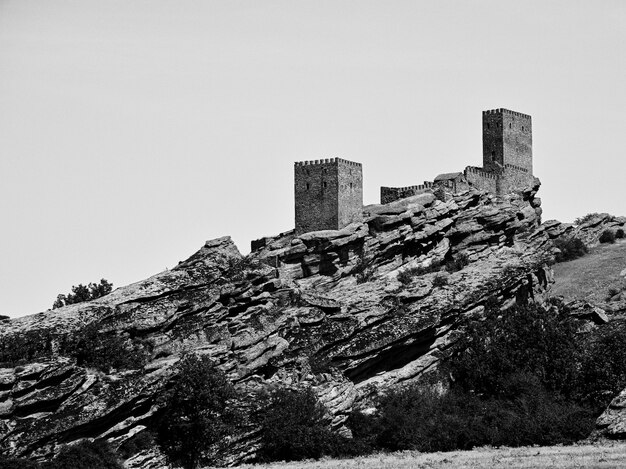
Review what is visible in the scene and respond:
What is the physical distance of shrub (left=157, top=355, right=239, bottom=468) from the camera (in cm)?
6881

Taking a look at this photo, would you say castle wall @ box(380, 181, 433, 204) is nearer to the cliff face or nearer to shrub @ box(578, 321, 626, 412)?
the cliff face

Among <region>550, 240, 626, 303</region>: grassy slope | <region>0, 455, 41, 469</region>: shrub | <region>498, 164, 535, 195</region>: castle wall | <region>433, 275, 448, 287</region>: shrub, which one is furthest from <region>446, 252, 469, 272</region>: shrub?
<region>0, 455, 41, 469</region>: shrub

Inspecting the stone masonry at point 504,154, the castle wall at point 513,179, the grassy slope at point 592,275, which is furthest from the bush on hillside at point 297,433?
the castle wall at point 513,179

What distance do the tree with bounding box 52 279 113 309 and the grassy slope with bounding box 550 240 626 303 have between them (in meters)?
29.7

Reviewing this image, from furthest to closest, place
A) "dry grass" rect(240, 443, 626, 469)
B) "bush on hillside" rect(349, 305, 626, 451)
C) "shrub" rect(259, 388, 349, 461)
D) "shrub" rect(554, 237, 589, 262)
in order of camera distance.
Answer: "shrub" rect(554, 237, 589, 262) → "bush on hillside" rect(349, 305, 626, 451) → "shrub" rect(259, 388, 349, 461) → "dry grass" rect(240, 443, 626, 469)

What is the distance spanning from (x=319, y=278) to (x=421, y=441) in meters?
22.9

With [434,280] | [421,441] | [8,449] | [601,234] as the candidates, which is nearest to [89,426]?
[8,449]

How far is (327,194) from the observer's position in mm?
93062

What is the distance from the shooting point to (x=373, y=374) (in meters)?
81.4

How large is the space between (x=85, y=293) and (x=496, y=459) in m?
36.6

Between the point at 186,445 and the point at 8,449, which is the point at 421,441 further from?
the point at 8,449

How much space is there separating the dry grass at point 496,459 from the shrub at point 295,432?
1883mm

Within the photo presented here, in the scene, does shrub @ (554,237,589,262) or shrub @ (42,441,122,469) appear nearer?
shrub @ (42,441,122,469)

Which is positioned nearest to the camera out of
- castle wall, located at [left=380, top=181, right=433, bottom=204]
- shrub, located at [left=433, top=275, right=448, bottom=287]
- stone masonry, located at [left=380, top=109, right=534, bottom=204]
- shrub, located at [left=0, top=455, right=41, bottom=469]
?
shrub, located at [left=0, top=455, right=41, bottom=469]
